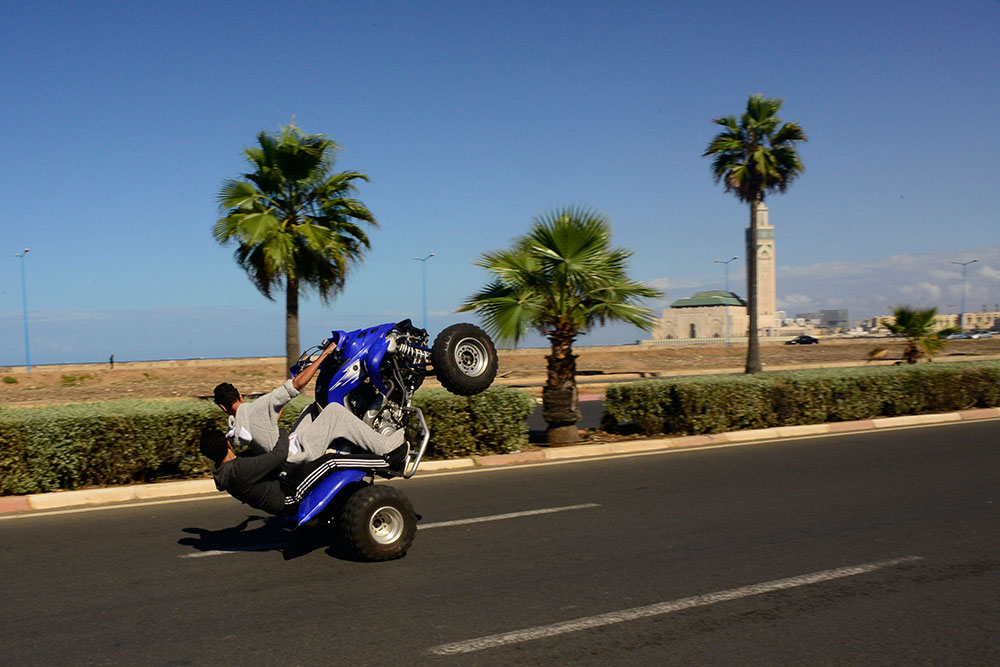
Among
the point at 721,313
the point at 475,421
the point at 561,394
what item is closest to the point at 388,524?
the point at 475,421

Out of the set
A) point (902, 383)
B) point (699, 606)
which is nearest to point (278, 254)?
point (902, 383)

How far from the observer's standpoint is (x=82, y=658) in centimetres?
451

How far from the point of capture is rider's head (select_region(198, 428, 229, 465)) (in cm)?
645

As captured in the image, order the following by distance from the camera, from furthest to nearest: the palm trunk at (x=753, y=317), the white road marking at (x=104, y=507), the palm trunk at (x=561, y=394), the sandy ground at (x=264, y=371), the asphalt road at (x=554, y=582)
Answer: the palm trunk at (x=753, y=317), the sandy ground at (x=264, y=371), the palm trunk at (x=561, y=394), the white road marking at (x=104, y=507), the asphalt road at (x=554, y=582)

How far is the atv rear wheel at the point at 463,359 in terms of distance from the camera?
698cm

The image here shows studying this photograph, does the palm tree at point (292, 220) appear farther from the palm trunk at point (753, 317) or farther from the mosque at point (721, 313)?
the mosque at point (721, 313)

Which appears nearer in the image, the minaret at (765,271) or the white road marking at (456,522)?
the white road marking at (456,522)

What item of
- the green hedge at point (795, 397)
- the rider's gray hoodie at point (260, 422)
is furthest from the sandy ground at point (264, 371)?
the rider's gray hoodie at point (260, 422)

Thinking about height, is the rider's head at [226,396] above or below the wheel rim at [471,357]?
below

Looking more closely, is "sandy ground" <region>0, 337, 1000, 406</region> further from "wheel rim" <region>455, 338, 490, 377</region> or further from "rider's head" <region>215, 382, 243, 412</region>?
"rider's head" <region>215, 382, 243, 412</region>

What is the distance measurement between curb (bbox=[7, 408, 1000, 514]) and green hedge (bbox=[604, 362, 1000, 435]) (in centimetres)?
27

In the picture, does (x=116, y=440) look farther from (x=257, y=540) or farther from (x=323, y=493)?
(x=323, y=493)

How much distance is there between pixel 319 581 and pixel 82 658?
1761mm

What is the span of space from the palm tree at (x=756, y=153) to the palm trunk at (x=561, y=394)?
22489 millimetres
